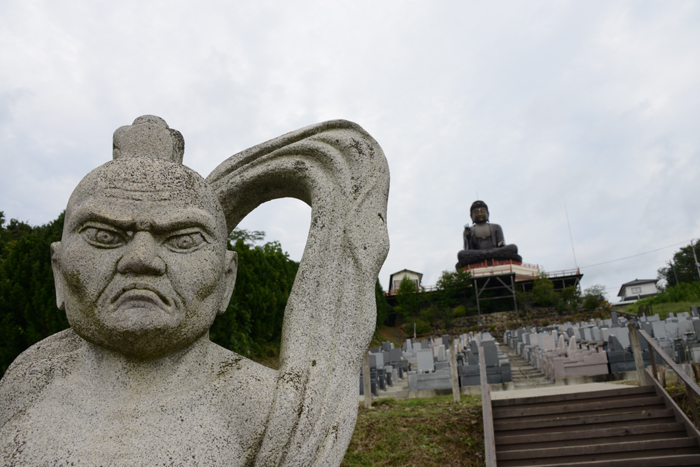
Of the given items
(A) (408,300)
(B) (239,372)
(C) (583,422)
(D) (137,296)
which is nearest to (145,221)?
(D) (137,296)

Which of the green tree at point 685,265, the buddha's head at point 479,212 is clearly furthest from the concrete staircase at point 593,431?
the green tree at point 685,265

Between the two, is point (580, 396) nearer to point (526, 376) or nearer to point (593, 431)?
point (593, 431)

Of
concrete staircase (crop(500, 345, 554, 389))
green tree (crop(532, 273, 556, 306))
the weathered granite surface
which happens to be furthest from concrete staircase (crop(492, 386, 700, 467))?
green tree (crop(532, 273, 556, 306))

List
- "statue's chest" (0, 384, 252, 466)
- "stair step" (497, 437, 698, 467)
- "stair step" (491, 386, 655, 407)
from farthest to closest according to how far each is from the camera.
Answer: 1. "stair step" (491, 386, 655, 407)
2. "stair step" (497, 437, 698, 467)
3. "statue's chest" (0, 384, 252, 466)

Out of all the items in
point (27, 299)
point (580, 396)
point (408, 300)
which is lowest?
point (580, 396)

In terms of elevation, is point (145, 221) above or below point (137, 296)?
above

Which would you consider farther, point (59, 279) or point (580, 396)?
point (580, 396)

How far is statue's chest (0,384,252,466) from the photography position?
1768 millimetres

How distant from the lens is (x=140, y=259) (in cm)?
193

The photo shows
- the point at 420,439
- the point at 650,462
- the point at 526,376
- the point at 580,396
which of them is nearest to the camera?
the point at 650,462

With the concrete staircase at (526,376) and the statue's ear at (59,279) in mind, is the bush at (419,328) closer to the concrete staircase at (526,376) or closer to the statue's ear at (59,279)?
the concrete staircase at (526,376)

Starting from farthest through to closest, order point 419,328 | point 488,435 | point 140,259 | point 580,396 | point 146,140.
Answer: point 419,328 → point 580,396 → point 488,435 → point 146,140 → point 140,259

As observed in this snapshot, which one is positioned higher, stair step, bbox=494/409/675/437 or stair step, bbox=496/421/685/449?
stair step, bbox=494/409/675/437

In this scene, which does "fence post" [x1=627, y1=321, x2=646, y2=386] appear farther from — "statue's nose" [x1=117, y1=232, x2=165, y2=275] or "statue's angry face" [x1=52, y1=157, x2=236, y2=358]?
"statue's nose" [x1=117, y1=232, x2=165, y2=275]
